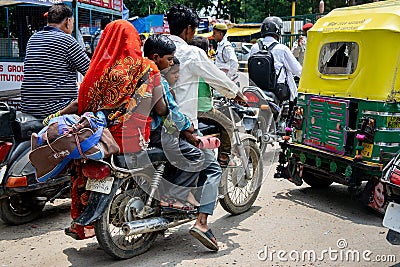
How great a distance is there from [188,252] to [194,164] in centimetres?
71

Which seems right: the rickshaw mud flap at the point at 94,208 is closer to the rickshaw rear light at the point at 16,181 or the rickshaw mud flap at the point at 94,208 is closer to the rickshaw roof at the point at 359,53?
the rickshaw rear light at the point at 16,181

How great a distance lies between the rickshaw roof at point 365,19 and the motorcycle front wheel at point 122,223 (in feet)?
8.45

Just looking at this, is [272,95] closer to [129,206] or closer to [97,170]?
[129,206]

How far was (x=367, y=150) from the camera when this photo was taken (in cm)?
446

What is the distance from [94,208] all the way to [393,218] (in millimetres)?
2107

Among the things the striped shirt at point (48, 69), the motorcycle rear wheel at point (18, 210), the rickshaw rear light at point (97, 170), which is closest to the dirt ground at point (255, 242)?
the motorcycle rear wheel at point (18, 210)

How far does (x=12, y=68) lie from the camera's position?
380 inches

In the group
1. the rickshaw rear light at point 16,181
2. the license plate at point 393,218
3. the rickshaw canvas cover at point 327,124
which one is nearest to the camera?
the license plate at point 393,218

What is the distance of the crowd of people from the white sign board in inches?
212

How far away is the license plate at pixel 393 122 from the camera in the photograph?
436 cm

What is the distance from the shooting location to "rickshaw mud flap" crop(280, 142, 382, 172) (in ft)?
14.3

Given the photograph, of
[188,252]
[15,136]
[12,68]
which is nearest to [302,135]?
[188,252]

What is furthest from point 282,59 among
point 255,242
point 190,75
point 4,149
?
point 4,149

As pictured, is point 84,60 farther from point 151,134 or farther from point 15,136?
point 151,134
